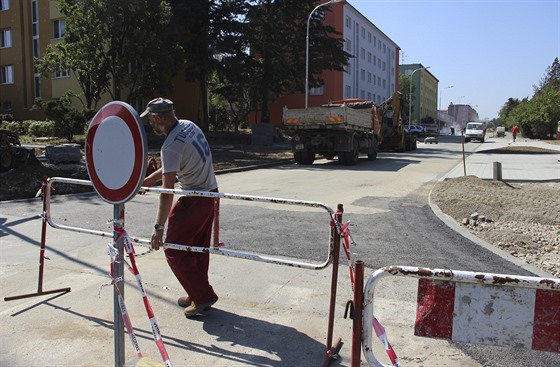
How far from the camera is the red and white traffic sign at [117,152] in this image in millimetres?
2814

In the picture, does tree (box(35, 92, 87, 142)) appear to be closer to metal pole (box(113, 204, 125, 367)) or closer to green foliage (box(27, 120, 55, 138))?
green foliage (box(27, 120, 55, 138))

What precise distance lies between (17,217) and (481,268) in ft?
25.3

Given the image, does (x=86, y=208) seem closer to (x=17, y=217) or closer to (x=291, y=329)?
(x=17, y=217)

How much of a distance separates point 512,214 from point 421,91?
375 feet

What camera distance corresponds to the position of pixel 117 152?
2.90m

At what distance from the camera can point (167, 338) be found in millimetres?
3881

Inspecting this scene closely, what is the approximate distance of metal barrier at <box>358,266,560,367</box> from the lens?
2195mm

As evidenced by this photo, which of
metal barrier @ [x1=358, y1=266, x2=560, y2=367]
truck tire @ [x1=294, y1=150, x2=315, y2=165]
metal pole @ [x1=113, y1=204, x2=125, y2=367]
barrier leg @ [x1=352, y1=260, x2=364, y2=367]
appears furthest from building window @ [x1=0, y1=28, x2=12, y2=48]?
metal barrier @ [x1=358, y1=266, x2=560, y2=367]

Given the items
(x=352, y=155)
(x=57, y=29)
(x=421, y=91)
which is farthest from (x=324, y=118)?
(x=421, y=91)

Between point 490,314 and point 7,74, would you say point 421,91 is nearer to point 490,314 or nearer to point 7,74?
point 7,74

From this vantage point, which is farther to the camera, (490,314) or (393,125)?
(393,125)

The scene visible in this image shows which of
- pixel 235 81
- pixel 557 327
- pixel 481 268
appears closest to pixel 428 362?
pixel 557 327

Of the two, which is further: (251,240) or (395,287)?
(251,240)

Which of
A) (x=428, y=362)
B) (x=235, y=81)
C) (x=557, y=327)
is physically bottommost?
(x=428, y=362)
